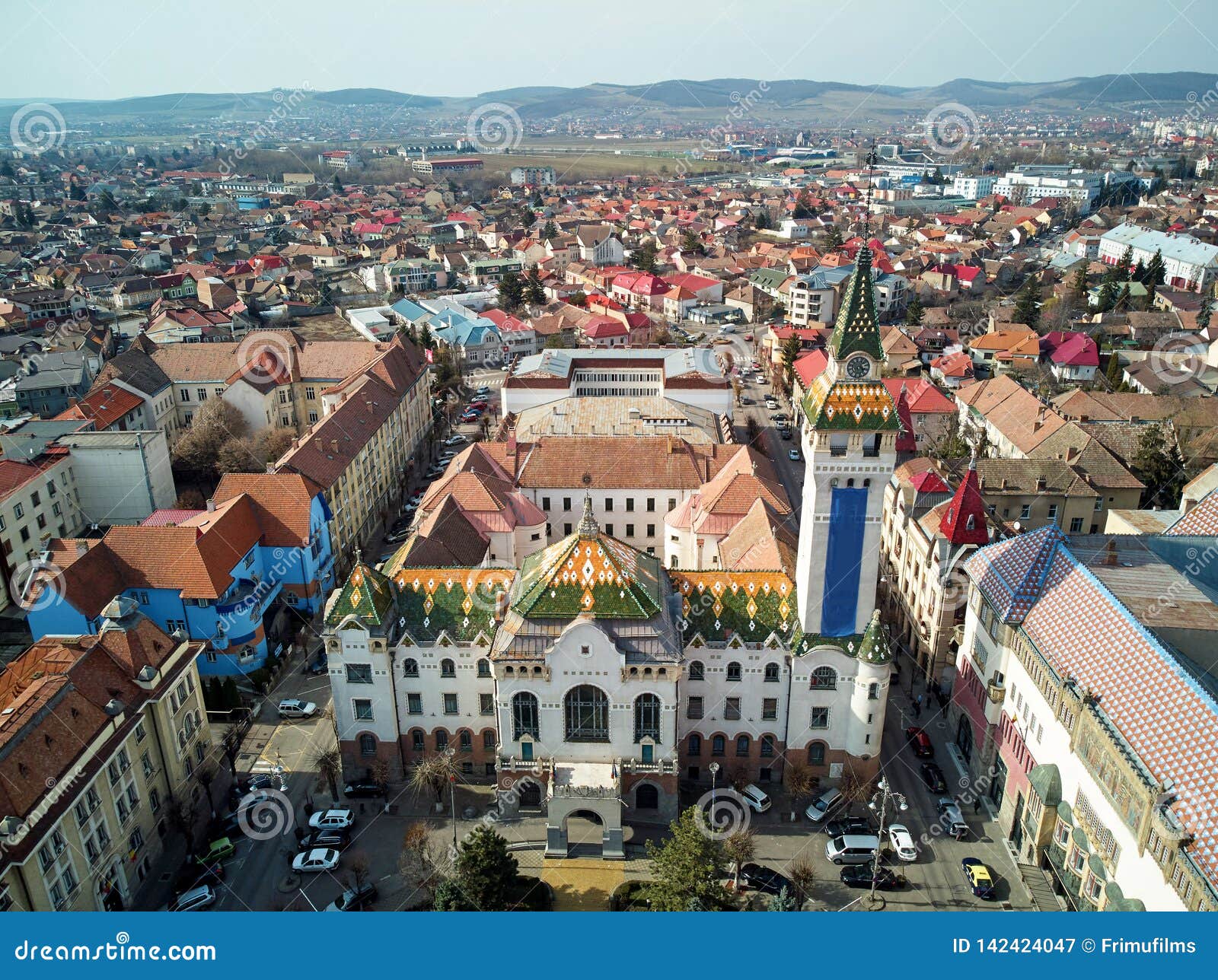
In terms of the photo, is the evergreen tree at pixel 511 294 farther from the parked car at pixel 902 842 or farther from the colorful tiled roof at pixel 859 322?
the parked car at pixel 902 842

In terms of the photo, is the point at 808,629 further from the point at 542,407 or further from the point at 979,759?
the point at 542,407

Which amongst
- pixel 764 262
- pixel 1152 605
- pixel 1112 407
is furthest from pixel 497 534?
pixel 764 262

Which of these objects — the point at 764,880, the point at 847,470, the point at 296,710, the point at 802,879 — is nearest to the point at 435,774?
the point at 296,710

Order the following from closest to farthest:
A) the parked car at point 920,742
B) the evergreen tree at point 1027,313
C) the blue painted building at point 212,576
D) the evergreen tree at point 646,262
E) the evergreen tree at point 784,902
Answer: the evergreen tree at point 784,902 < the parked car at point 920,742 < the blue painted building at point 212,576 < the evergreen tree at point 1027,313 < the evergreen tree at point 646,262

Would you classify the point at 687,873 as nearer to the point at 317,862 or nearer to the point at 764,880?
the point at 764,880

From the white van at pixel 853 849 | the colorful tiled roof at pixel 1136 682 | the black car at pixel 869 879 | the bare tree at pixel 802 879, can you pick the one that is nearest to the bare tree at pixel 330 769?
the bare tree at pixel 802 879

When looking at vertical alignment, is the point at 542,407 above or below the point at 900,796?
above
